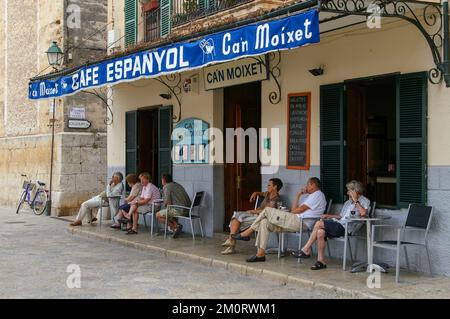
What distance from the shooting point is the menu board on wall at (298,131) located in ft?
31.3

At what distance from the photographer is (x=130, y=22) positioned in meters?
14.0

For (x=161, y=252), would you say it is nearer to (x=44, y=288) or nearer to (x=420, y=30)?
(x=44, y=288)

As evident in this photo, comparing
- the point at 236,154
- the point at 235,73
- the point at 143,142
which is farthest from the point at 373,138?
the point at 143,142

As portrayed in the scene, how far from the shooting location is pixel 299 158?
9.67 meters

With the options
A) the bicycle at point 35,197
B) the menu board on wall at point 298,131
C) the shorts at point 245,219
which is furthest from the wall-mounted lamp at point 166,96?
the bicycle at point 35,197

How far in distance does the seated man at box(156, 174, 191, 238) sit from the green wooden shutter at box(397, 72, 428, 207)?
14.6 ft

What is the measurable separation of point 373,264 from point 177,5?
261 inches

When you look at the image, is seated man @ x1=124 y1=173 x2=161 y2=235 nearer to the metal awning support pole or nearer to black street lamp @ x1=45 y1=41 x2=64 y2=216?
black street lamp @ x1=45 y1=41 x2=64 y2=216

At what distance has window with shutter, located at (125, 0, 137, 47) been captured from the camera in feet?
45.6

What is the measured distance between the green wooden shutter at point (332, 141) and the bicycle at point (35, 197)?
10377mm

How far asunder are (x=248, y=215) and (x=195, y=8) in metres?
4.00

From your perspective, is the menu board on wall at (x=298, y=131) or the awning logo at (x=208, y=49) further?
the menu board on wall at (x=298, y=131)

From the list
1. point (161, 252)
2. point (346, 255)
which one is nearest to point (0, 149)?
point (161, 252)
